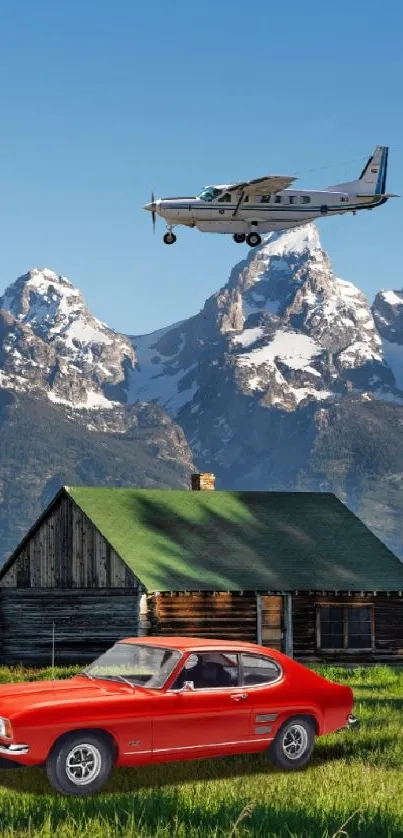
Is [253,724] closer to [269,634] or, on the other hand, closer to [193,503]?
[269,634]

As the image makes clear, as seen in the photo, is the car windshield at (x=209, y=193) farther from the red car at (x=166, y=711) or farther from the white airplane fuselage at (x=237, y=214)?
the red car at (x=166, y=711)

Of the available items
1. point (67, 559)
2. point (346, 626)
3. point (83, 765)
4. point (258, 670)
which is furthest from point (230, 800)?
point (67, 559)

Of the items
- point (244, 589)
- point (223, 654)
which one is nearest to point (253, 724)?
point (223, 654)

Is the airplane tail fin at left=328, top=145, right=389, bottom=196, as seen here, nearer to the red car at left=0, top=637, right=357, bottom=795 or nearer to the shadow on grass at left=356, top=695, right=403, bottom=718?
the shadow on grass at left=356, top=695, right=403, bottom=718

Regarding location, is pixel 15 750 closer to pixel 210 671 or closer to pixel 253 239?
pixel 210 671

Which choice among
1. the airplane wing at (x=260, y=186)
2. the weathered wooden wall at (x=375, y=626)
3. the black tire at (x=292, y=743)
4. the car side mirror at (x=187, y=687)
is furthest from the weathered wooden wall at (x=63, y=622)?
the car side mirror at (x=187, y=687)
